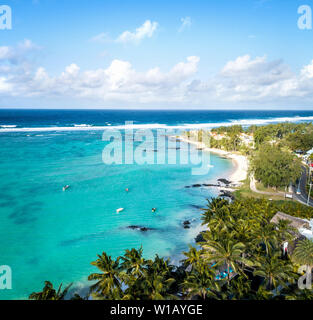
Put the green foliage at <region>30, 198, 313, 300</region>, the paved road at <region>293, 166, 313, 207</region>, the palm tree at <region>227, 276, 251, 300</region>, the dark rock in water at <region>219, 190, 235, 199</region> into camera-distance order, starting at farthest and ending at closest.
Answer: the dark rock in water at <region>219, 190, 235, 199</region> < the paved road at <region>293, 166, 313, 207</region> < the palm tree at <region>227, 276, 251, 300</region> < the green foliage at <region>30, 198, 313, 300</region>

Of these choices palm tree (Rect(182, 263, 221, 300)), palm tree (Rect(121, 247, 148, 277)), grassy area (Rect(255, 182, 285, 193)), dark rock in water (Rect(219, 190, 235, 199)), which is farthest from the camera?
grassy area (Rect(255, 182, 285, 193))

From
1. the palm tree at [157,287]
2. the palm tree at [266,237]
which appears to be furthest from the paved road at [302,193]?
the palm tree at [157,287]

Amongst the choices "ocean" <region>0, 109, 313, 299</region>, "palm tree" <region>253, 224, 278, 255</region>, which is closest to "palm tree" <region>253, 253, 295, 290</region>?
"palm tree" <region>253, 224, 278, 255</region>

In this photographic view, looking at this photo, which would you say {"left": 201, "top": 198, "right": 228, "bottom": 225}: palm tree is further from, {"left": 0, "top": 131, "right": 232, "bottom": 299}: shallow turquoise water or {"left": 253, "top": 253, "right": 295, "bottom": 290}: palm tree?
{"left": 253, "top": 253, "right": 295, "bottom": 290}: palm tree

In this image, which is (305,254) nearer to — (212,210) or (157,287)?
(212,210)

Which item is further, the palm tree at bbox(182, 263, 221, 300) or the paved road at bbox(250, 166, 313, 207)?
the paved road at bbox(250, 166, 313, 207)

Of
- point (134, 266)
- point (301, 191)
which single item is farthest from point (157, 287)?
point (301, 191)
